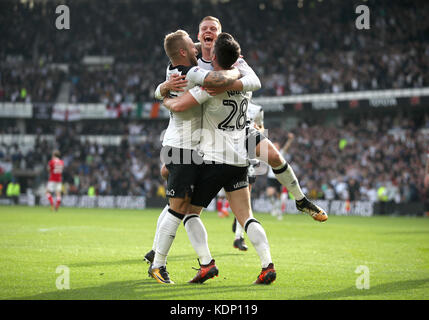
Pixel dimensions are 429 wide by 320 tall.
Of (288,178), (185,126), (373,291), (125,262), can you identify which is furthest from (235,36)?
(373,291)

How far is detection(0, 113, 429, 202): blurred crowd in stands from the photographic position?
27.7m

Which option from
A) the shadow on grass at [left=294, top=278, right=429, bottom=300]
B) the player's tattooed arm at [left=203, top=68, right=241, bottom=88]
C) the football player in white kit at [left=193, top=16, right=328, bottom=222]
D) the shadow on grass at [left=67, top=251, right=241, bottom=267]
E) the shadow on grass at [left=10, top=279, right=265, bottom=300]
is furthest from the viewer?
the shadow on grass at [left=67, top=251, right=241, bottom=267]

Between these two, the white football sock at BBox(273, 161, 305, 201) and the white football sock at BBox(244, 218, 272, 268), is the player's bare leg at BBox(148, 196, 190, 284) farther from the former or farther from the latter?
the white football sock at BBox(273, 161, 305, 201)

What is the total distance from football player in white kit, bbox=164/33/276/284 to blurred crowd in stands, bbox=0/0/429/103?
24.7 meters

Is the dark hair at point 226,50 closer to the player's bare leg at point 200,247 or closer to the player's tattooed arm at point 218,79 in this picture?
the player's tattooed arm at point 218,79

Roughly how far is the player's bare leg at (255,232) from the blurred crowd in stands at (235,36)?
80.8 ft

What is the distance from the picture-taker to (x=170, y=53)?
6.27m

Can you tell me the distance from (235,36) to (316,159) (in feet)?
35.7

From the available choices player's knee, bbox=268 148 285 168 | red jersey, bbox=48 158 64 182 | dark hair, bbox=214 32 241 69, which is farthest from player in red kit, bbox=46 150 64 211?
dark hair, bbox=214 32 241 69

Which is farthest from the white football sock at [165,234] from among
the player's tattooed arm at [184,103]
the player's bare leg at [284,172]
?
the player's bare leg at [284,172]

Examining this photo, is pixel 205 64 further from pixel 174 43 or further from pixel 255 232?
pixel 255 232

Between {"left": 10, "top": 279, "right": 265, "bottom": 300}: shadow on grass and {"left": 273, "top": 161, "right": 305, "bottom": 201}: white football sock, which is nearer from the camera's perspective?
{"left": 10, "top": 279, "right": 265, "bottom": 300}: shadow on grass

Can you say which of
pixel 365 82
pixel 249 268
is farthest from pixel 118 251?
pixel 365 82

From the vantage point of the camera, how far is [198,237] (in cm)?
630
